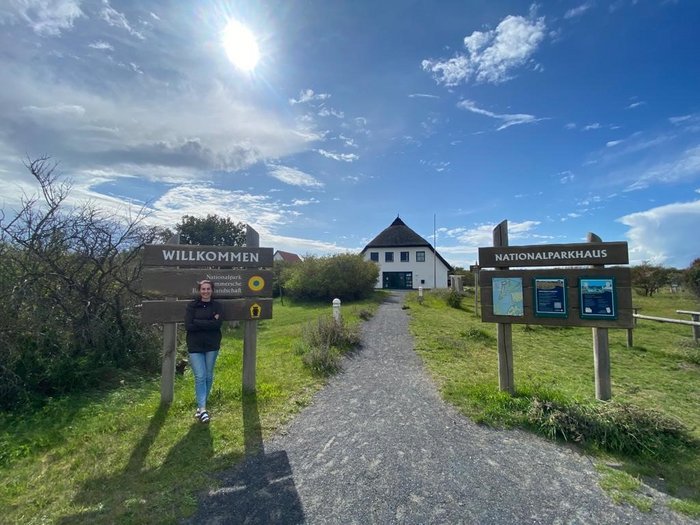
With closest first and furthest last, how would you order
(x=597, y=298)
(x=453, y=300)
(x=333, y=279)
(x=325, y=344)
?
1. (x=597, y=298)
2. (x=325, y=344)
3. (x=453, y=300)
4. (x=333, y=279)

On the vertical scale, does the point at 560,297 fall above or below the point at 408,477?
above

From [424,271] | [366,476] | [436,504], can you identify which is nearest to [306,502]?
[366,476]

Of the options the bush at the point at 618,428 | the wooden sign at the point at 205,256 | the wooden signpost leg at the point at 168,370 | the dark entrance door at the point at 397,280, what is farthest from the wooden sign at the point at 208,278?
the dark entrance door at the point at 397,280

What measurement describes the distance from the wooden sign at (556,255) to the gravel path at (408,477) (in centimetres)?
240

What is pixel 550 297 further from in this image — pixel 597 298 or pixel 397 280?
pixel 397 280

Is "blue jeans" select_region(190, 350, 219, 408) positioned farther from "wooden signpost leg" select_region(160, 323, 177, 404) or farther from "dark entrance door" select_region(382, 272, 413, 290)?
"dark entrance door" select_region(382, 272, 413, 290)

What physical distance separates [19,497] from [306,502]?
101 inches

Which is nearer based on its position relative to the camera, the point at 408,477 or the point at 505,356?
the point at 408,477

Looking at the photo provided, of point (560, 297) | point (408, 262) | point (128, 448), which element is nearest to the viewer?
point (128, 448)

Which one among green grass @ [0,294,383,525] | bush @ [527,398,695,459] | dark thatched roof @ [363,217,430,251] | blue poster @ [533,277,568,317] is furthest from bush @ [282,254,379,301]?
bush @ [527,398,695,459]

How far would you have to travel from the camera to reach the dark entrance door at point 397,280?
3925 cm

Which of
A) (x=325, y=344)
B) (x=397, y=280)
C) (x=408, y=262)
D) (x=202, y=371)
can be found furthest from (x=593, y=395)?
(x=397, y=280)

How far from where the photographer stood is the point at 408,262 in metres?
39.4

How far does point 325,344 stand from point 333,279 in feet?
52.7
